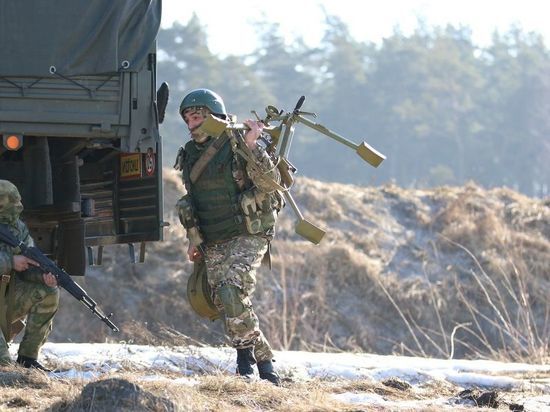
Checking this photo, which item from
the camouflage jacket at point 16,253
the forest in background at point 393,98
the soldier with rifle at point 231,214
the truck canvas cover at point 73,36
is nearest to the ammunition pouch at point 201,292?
the soldier with rifle at point 231,214

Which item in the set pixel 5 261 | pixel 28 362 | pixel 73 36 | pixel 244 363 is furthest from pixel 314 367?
pixel 73 36

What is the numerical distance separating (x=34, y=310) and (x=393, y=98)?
46.8 m

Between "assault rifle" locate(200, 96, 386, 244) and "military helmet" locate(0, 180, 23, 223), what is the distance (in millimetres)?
1383

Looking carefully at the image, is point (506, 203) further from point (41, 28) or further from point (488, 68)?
point (488, 68)

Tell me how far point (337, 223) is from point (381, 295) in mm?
1814

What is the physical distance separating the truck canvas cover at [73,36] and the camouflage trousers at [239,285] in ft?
5.84

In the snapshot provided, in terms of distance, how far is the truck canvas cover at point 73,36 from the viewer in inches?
373

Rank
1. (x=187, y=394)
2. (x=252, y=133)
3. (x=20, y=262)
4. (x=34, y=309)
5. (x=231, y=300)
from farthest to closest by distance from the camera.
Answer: (x=34, y=309)
(x=20, y=262)
(x=231, y=300)
(x=252, y=133)
(x=187, y=394)

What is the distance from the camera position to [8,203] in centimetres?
884

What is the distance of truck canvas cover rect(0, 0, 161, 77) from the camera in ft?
31.1

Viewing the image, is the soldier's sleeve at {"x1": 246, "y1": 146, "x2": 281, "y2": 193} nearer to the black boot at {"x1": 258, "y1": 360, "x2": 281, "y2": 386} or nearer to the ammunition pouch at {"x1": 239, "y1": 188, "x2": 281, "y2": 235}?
the ammunition pouch at {"x1": 239, "y1": 188, "x2": 281, "y2": 235}

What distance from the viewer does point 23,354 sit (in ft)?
29.9

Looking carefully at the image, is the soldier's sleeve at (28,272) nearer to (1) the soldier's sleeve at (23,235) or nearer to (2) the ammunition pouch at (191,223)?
(1) the soldier's sleeve at (23,235)

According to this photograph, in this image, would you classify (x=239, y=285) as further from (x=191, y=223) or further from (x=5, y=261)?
(x=5, y=261)
